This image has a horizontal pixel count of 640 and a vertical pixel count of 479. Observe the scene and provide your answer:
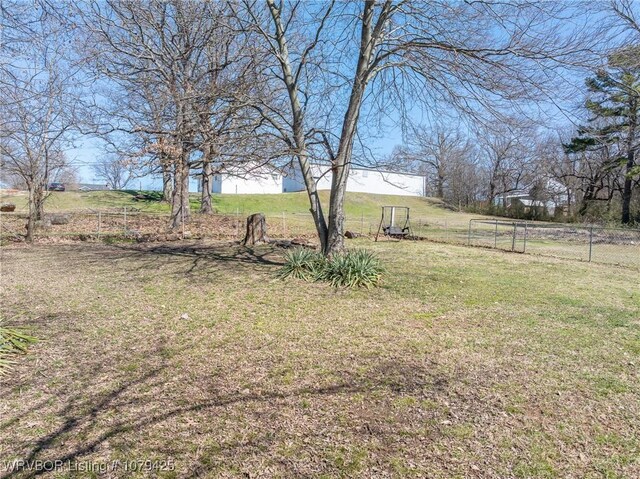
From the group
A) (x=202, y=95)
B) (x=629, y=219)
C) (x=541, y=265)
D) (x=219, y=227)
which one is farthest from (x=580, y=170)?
(x=202, y=95)

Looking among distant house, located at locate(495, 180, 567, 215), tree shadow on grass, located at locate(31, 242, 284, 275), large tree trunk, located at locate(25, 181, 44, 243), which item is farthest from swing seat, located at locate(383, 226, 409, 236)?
distant house, located at locate(495, 180, 567, 215)

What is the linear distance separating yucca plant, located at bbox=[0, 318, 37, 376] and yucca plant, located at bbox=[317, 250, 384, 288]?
4.65 metres

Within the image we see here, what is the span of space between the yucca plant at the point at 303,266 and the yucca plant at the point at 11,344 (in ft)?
14.5

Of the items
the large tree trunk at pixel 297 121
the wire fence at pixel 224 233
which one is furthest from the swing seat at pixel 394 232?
the large tree trunk at pixel 297 121

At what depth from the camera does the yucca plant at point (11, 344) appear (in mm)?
3590

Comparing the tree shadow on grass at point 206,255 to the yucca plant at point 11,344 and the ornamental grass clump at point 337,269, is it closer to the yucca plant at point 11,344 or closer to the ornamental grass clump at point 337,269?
the ornamental grass clump at point 337,269

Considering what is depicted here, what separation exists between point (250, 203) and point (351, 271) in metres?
30.3

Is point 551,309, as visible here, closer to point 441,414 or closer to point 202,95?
point 441,414

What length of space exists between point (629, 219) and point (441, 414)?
111 feet

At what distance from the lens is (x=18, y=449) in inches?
95.5

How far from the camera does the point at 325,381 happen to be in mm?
3451

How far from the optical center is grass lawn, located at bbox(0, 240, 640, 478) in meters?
2.46

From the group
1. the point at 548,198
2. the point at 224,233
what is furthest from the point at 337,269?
the point at 548,198

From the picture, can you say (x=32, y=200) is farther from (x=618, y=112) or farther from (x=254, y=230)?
(x=618, y=112)
